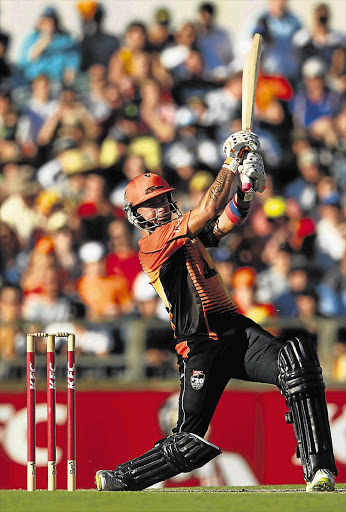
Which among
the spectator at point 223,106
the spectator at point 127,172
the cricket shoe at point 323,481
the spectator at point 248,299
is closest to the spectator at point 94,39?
the spectator at point 223,106

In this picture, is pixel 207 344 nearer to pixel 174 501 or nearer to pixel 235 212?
pixel 235 212

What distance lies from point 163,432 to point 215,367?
12.0 ft

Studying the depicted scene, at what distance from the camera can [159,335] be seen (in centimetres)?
1024

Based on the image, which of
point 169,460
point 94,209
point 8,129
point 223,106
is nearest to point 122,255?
point 94,209

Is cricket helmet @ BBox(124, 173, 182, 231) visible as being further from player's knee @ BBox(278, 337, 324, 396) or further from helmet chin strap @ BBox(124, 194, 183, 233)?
player's knee @ BBox(278, 337, 324, 396)

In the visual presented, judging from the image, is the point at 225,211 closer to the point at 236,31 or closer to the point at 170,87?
the point at 170,87

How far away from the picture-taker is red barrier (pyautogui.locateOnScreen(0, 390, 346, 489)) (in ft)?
34.0

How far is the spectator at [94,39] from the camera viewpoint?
539 inches

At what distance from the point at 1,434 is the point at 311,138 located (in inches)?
200

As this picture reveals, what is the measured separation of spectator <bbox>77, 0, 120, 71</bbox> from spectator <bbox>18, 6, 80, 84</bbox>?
13cm

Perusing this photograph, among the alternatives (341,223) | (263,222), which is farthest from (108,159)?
(341,223)

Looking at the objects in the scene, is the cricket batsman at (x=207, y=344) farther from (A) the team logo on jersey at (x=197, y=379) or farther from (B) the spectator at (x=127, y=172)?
(B) the spectator at (x=127, y=172)

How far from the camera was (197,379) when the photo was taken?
6895mm

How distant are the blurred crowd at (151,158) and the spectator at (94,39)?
17 millimetres
